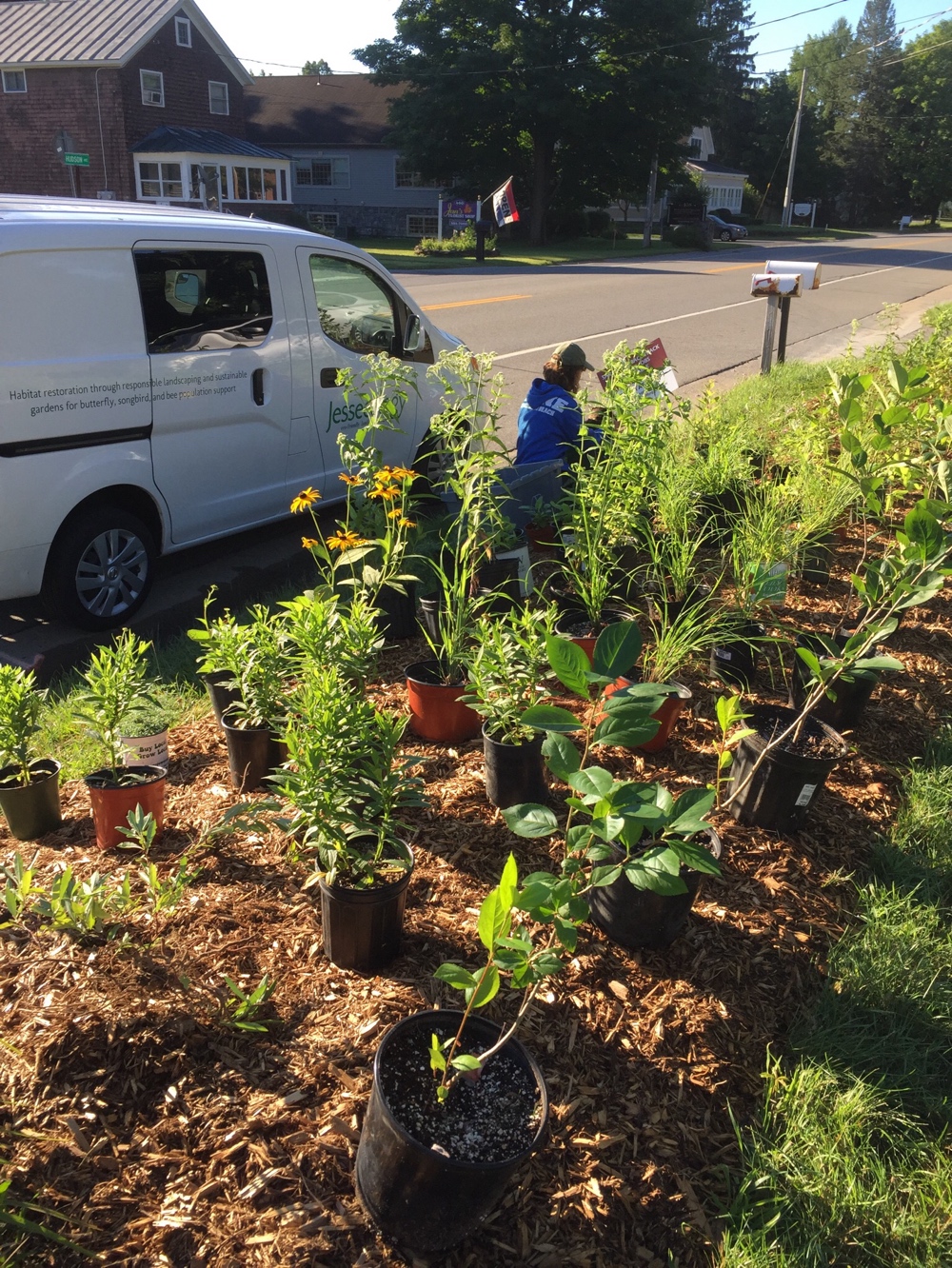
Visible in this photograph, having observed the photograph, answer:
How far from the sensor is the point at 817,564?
5348mm

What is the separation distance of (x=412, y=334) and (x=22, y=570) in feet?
11.0

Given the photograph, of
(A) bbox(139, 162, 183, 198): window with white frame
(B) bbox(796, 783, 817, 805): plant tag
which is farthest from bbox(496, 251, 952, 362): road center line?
(A) bbox(139, 162, 183, 198): window with white frame

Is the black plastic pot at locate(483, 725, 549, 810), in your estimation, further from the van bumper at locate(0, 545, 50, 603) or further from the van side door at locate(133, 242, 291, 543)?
the van side door at locate(133, 242, 291, 543)

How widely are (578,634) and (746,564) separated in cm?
Result: 93

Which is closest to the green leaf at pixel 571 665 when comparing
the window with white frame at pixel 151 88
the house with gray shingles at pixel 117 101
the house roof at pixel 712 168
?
the house with gray shingles at pixel 117 101

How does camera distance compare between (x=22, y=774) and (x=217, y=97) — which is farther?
(x=217, y=97)

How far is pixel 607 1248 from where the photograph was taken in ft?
6.73

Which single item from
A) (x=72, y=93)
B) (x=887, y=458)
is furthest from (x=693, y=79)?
(x=887, y=458)

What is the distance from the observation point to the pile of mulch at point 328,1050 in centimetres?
203

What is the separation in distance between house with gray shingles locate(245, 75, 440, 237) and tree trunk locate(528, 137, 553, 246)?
702 cm

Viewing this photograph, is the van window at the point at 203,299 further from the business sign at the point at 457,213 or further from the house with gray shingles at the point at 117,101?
the house with gray shingles at the point at 117,101

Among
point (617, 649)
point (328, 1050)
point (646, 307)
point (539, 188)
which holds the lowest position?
point (328, 1050)

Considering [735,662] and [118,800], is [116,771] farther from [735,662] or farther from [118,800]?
[735,662]

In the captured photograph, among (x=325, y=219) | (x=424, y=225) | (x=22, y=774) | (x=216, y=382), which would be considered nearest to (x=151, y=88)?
(x=325, y=219)
